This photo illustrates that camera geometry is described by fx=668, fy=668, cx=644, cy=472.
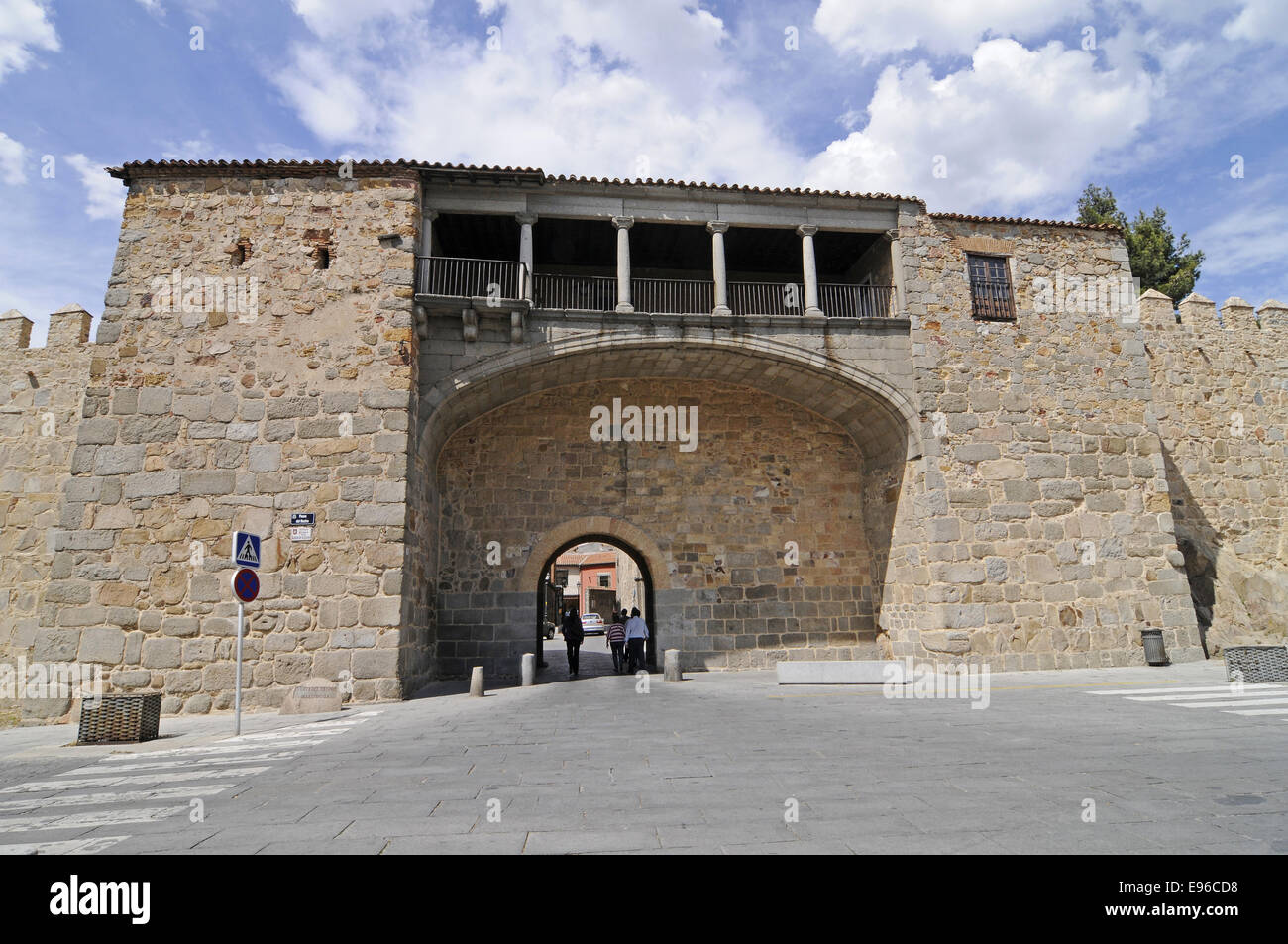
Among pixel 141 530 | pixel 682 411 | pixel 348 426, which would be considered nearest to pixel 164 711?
pixel 141 530

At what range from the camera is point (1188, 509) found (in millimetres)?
14500

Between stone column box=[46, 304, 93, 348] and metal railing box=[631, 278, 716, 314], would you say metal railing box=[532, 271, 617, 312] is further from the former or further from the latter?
stone column box=[46, 304, 93, 348]

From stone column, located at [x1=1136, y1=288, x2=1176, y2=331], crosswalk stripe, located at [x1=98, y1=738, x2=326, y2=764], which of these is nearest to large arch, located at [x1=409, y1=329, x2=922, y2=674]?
crosswalk stripe, located at [x1=98, y1=738, x2=326, y2=764]

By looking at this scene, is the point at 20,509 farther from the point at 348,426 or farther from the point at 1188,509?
the point at 1188,509

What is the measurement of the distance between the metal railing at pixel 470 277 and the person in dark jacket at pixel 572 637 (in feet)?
21.3

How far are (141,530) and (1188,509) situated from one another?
19698 millimetres

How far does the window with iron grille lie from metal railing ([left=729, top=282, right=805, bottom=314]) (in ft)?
10.6

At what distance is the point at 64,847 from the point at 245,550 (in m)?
4.56

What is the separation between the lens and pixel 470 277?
12336 millimetres

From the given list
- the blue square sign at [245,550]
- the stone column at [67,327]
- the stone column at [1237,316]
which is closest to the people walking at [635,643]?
the blue square sign at [245,550]

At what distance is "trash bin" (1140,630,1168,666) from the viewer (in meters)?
11.3

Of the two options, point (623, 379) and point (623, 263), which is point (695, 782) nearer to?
point (623, 263)

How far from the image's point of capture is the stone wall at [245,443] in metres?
9.38

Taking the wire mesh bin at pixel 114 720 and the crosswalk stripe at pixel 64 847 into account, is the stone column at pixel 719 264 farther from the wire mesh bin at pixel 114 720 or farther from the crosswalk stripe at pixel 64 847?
the crosswalk stripe at pixel 64 847
